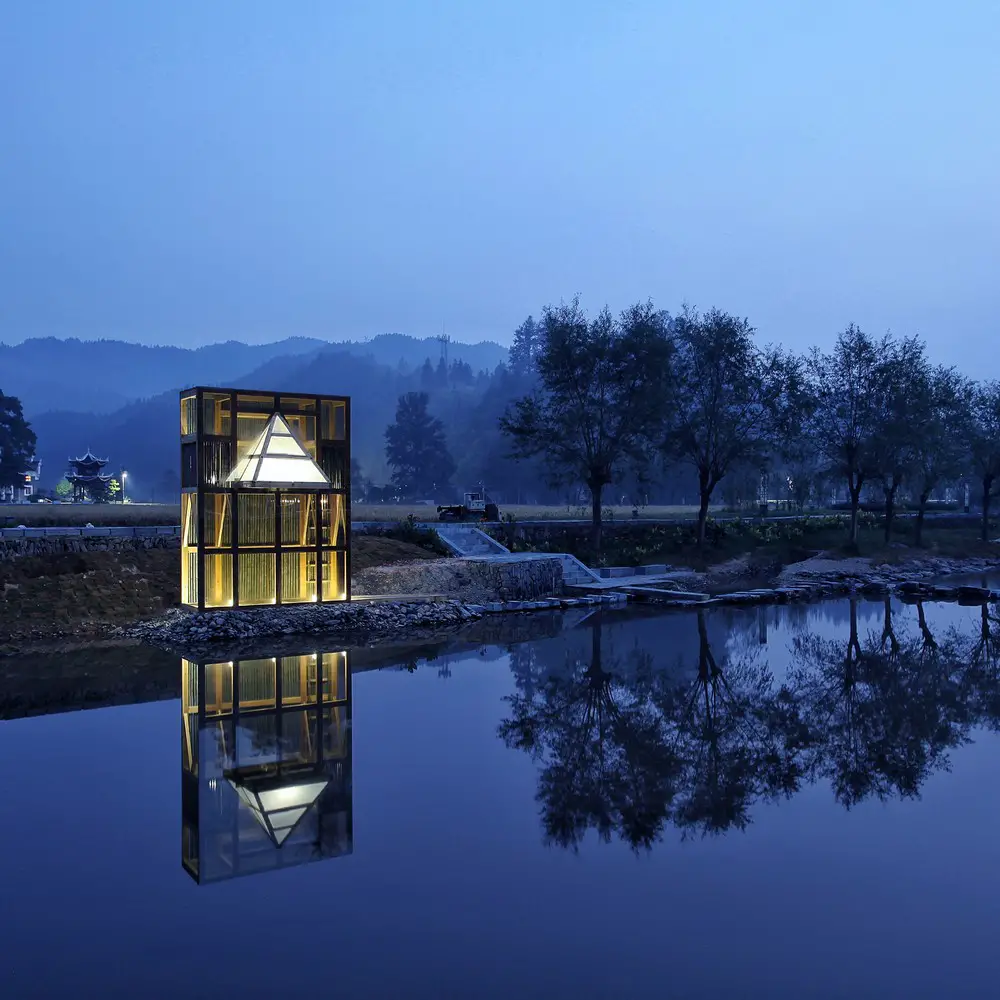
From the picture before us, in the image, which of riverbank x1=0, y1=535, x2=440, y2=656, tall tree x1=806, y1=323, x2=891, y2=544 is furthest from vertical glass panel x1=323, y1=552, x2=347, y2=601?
tall tree x1=806, y1=323, x2=891, y2=544

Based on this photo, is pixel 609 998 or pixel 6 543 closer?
pixel 609 998

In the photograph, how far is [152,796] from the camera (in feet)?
36.9

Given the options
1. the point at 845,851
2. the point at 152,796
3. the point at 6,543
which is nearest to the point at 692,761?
the point at 845,851

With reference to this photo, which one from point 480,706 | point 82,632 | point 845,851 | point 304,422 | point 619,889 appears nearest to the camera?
point 619,889

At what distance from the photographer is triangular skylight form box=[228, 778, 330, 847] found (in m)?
10.3

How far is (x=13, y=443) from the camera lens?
78.1 meters

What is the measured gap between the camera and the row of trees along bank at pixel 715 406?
1732 inches

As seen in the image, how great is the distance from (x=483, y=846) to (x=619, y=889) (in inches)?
68.5

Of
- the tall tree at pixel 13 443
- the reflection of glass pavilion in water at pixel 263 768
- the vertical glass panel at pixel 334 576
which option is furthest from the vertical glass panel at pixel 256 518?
the tall tree at pixel 13 443

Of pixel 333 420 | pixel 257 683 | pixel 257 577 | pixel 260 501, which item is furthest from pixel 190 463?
pixel 257 683

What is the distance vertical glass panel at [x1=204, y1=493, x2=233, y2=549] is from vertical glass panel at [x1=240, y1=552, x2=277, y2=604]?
2.16 feet

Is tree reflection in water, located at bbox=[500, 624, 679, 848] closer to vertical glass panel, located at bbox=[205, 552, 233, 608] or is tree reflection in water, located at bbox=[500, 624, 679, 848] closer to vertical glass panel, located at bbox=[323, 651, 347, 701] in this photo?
vertical glass panel, located at bbox=[323, 651, 347, 701]

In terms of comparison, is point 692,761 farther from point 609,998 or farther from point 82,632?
point 82,632

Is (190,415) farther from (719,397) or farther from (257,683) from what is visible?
(719,397)
